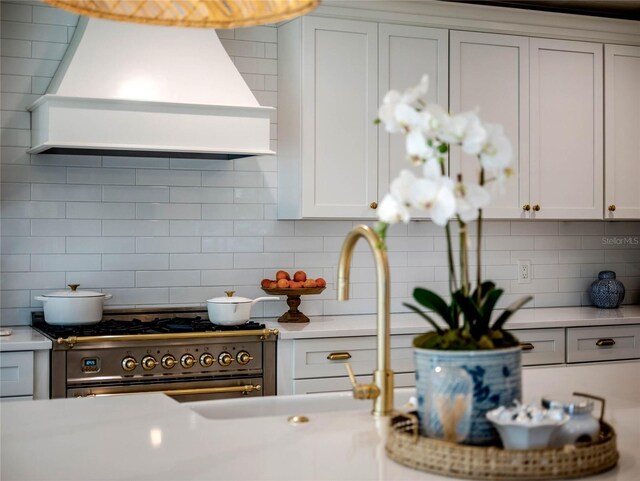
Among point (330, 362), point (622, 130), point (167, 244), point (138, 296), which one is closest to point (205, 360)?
point (330, 362)

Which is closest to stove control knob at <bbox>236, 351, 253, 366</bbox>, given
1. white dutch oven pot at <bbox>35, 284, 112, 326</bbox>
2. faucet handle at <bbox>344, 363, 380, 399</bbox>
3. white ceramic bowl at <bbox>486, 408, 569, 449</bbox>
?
white dutch oven pot at <bbox>35, 284, 112, 326</bbox>

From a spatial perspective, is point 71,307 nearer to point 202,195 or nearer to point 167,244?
point 167,244

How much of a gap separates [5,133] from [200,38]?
1028mm

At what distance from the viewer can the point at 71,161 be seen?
13.8 ft

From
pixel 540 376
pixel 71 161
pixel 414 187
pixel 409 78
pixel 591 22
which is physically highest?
pixel 591 22

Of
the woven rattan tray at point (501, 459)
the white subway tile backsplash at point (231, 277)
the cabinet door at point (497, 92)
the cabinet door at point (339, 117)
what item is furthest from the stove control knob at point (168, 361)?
the woven rattan tray at point (501, 459)

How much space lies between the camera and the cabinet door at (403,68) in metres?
4.38

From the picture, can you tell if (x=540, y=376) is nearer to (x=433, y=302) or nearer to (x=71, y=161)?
(x=433, y=302)

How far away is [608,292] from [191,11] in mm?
3818

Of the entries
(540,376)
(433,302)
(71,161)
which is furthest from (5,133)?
(433,302)

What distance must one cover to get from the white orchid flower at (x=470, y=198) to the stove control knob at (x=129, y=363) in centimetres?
248

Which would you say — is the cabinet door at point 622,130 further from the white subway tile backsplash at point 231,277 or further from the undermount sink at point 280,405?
the undermount sink at point 280,405

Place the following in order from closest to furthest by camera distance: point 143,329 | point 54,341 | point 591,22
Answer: point 54,341 < point 143,329 < point 591,22

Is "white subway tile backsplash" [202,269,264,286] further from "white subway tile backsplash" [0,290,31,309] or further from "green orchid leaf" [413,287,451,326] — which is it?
A: "green orchid leaf" [413,287,451,326]
